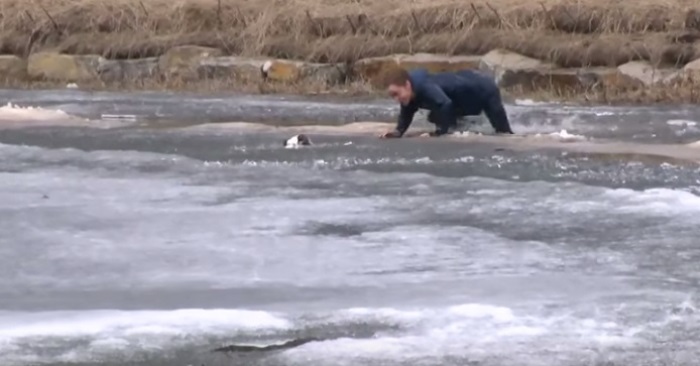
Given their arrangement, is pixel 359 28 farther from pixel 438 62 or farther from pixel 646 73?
pixel 646 73

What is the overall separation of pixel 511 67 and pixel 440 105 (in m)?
8.37

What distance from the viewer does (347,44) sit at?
2356cm

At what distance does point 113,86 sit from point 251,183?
527 inches

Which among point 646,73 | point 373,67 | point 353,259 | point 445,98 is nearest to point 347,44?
point 373,67

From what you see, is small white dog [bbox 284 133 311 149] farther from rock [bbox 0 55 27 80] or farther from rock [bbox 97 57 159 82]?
rock [bbox 0 55 27 80]

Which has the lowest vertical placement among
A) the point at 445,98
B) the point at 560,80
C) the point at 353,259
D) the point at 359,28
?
the point at 353,259

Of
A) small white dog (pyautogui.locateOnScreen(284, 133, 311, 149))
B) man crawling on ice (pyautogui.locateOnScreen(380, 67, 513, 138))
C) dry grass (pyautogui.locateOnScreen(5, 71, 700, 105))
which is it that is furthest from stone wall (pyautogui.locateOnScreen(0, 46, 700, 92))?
small white dog (pyautogui.locateOnScreen(284, 133, 311, 149))

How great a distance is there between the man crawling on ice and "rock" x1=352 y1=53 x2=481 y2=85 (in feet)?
24.8

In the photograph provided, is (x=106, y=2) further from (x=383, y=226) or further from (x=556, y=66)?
(x=383, y=226)

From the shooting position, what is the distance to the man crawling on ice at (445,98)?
13352 mm

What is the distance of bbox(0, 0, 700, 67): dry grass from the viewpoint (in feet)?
71.1

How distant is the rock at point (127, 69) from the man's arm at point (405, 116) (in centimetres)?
1154

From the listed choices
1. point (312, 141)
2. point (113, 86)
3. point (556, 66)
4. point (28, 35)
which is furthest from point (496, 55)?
point (28, 35)

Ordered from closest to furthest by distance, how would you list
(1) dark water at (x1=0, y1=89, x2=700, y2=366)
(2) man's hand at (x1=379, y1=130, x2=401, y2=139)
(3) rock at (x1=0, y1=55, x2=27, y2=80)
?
(1) dark water at (x1=0, y1=89, x2=700, y2=366), (2) man's hand at (x1=379, y1=130, x2=401, y2=139), (3) rock at (x1=0, y1=55, x2=27, y2=80)
